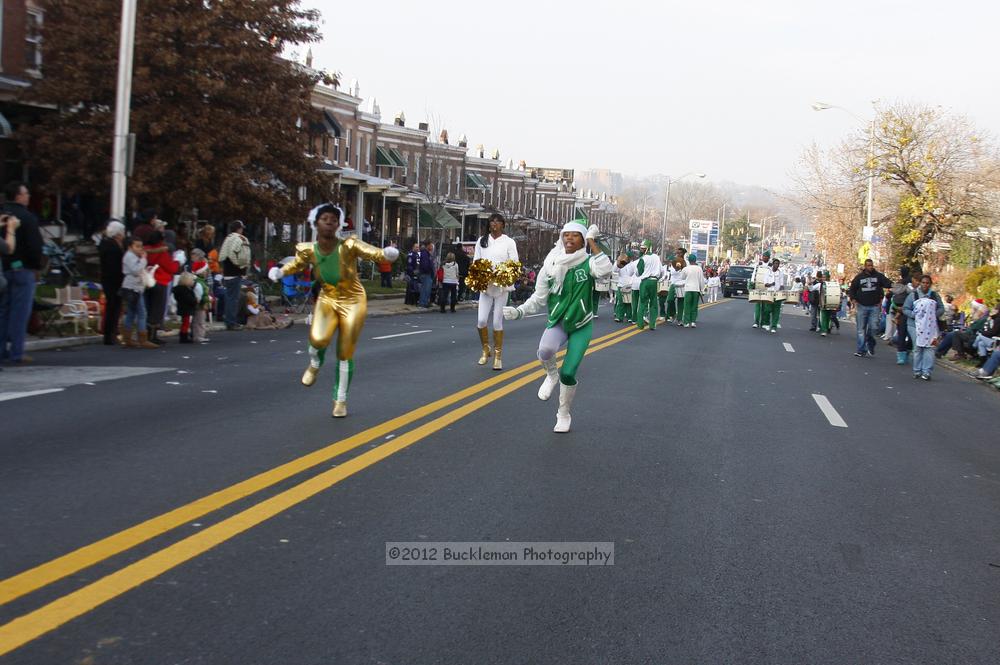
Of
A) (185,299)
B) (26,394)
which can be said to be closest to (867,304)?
(185,299)

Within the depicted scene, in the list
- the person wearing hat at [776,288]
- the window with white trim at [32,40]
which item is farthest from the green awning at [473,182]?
the person wearing hat at [776,288]

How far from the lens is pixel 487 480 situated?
712 cm

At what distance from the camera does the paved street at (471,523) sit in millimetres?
4324

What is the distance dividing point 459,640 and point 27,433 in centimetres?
531

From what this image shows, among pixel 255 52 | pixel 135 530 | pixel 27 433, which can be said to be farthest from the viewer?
pixel 255 52

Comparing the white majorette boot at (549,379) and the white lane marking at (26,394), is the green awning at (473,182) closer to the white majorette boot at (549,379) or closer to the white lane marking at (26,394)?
the white lane marking at (26,394)

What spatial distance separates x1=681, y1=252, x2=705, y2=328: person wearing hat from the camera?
26.7m

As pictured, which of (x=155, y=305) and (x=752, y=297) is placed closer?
(x=155, y=305)

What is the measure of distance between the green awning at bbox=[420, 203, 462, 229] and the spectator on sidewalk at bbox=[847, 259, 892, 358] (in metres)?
23.2

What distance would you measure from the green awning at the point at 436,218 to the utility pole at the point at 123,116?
24495 mm

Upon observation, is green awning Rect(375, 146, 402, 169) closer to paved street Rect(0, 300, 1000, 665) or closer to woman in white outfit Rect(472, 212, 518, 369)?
woman in white outfit Rect(472, 212, 518, 369)

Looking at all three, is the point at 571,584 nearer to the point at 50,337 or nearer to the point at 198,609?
the point at 198,609

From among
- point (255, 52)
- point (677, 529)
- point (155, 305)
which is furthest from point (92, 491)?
point (255, 52)

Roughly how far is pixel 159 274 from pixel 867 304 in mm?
14188
